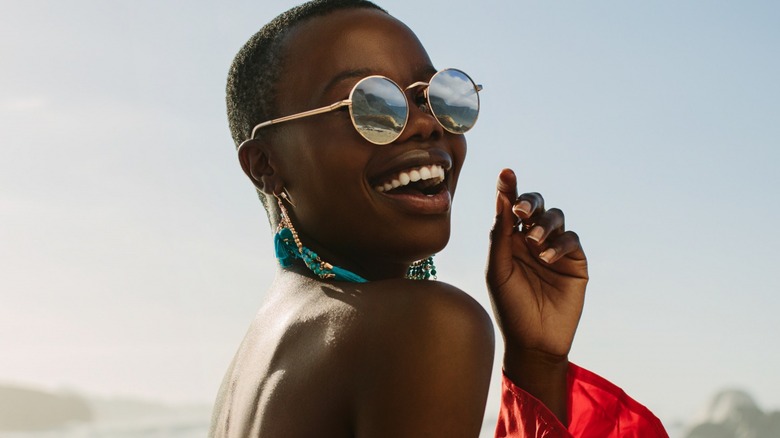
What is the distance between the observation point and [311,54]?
2945mm

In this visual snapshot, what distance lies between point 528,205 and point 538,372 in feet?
1.83

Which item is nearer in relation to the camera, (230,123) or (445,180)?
(445,180)

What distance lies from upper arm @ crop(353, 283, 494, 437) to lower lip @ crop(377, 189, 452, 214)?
499 mm

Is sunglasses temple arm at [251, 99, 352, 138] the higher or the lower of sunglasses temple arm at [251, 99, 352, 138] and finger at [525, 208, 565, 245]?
the higher

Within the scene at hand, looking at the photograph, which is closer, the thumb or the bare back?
the bare back

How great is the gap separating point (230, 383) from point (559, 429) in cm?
100

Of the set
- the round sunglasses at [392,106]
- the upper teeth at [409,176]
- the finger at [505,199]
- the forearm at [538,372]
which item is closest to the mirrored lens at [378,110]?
the round sunglasses at [392,106]

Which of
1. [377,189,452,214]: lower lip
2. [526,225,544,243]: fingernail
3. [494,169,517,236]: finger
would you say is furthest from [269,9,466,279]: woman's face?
[526,225,544,243]: fingernail

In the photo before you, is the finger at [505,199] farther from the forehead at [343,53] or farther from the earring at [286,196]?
the earring at [286,196]

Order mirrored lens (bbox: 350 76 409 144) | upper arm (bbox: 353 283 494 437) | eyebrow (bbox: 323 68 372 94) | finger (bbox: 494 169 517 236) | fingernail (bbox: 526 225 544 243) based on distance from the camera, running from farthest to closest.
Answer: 1. finger (bbox: 494 169 517 236)
2. fingernail (bbox: 526 225 544 243)
3. eyebrow (bbox: 323 68 372 94)
4. mirrored lens (bbox: 350 76 409 144)
5. upper arm (bbox: 353 283 494 437)

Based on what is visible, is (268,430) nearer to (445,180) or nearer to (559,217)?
(445,180)

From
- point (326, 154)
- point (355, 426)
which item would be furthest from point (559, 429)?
point (326, 154)

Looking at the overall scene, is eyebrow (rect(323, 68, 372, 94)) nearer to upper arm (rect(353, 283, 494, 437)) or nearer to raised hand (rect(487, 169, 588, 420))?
raised hand (rect(487, 169, 588, 420))

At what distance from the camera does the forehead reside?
2900mm
